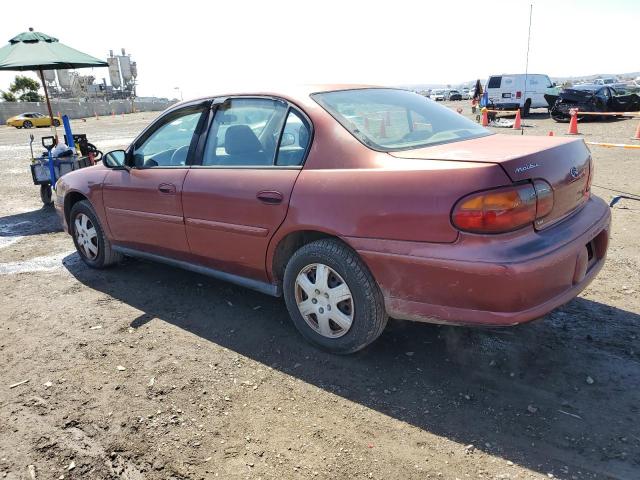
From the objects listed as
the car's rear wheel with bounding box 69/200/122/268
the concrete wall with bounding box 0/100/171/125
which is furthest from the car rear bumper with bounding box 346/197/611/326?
the concrete wall with bounding box 0/100/171/125

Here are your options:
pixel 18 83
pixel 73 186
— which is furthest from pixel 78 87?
pixel 73 186

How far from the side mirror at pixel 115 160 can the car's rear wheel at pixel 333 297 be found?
2109mm

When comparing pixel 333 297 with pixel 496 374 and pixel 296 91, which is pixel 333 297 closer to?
pixel 496 374

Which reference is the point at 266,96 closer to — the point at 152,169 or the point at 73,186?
the point at 152,169

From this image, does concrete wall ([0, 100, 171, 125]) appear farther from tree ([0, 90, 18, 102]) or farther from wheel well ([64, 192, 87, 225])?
wheel well ([64, 192, 87, 225])

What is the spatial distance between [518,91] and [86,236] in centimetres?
2320

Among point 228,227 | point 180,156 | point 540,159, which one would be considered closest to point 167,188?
point 180,156

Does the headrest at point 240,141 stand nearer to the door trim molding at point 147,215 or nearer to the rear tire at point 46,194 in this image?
the door trim molding at point 147,215

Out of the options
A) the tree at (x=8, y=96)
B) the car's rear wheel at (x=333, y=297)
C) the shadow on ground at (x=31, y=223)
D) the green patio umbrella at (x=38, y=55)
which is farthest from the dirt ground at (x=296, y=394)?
the tree at (x=8, y=96)

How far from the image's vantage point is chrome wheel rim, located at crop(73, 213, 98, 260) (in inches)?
193

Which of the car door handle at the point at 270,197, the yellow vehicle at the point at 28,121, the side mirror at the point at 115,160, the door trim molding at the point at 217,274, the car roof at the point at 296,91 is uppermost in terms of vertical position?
the car roof at the point at 296,91

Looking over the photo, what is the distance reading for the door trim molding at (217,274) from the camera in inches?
137

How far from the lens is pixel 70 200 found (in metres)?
5.09

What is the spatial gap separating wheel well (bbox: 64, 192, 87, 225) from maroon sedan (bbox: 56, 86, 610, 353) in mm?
980
